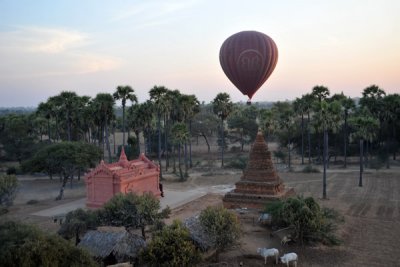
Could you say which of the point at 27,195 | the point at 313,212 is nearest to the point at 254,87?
the point at 313,212

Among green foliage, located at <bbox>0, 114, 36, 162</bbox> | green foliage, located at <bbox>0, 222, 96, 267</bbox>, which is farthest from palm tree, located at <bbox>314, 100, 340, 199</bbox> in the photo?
green foliage, located at <bbox>0, 114, 36, 162</bbox>

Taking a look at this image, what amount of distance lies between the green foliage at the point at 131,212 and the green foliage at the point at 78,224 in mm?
464

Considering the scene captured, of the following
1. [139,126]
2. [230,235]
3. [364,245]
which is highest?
[139,126]

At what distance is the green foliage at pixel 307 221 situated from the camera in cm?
2241

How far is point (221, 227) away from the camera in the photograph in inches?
770

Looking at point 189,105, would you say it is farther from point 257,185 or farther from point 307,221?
point 307,221

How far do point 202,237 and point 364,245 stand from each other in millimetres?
9381

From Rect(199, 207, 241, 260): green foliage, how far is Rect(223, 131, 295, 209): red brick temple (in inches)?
452

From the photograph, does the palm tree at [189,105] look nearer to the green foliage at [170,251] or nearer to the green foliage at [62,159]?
the green foliage at [62,159]

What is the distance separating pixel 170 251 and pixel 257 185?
1557 centimetres

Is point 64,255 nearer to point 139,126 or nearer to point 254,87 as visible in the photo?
point 254,87

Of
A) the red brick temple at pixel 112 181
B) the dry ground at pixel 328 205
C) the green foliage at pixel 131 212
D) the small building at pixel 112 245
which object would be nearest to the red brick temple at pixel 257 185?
the dry ground at pixel 328 205

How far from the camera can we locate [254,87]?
31859 mm

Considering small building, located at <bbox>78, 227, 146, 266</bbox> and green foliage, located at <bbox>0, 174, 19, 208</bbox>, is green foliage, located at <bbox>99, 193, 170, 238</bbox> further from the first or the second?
green foliage, located at <bbox>0, 174, 19, 208</bbox>
